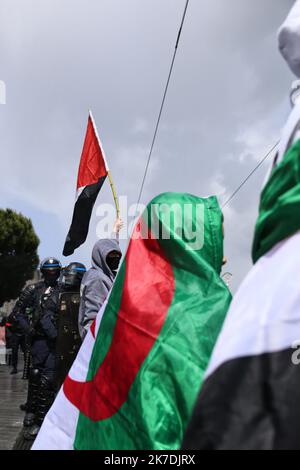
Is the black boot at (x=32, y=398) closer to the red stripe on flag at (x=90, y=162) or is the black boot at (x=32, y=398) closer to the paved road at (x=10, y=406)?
the paved road at (x=10, y=406)

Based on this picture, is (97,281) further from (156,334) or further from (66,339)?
(156,334)

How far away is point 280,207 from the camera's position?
0.90 m

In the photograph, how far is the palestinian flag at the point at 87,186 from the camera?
6.54 meters

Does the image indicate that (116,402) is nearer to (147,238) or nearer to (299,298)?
(147,238)

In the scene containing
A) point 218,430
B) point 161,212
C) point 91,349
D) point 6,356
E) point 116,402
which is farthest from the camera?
point 6,356

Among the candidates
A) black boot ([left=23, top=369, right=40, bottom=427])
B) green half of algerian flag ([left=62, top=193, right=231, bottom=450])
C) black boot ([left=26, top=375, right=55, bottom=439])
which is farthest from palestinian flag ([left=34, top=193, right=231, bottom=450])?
black boot ([left=23, top=369, right=40, bottom=427])

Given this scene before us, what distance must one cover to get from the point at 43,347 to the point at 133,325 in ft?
14.2

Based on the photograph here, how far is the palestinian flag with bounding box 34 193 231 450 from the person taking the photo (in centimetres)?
128

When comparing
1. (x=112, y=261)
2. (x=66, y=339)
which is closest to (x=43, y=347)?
(x=66, y=339)

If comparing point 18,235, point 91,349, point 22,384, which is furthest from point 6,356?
point 18,235

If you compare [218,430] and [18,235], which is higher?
[18,235]

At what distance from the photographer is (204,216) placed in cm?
147

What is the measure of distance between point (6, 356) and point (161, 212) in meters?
13.1

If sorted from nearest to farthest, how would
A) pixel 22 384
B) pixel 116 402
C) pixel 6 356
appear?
pixel 116 402 → pixel 22 384 → pixel 6 356
